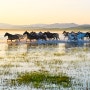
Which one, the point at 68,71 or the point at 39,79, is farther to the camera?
the point at 68,71

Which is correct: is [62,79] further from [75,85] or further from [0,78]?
[0,78]

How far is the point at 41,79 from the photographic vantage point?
14.8 metres

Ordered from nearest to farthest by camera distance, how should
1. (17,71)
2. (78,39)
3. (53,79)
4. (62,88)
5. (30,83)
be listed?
(62,88) < (30,83) < (53,79) < (17,71) < (78,39)

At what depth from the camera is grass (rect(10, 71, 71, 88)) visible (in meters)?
13.9

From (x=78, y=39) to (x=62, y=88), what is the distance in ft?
135

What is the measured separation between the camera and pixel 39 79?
48.6 feet

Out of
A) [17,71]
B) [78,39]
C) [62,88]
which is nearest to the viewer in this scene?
[62,88]

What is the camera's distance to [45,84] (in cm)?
1371

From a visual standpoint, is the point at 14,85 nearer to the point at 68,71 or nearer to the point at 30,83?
the point at 30,83

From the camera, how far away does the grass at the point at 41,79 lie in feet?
45.7

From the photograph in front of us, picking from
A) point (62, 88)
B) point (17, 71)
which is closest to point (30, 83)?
point (62, 88)

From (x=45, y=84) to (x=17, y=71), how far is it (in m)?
3.86

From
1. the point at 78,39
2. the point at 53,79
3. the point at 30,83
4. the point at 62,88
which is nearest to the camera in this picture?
the point at 62,88

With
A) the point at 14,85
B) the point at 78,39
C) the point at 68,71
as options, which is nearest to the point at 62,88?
the point at 14,85
